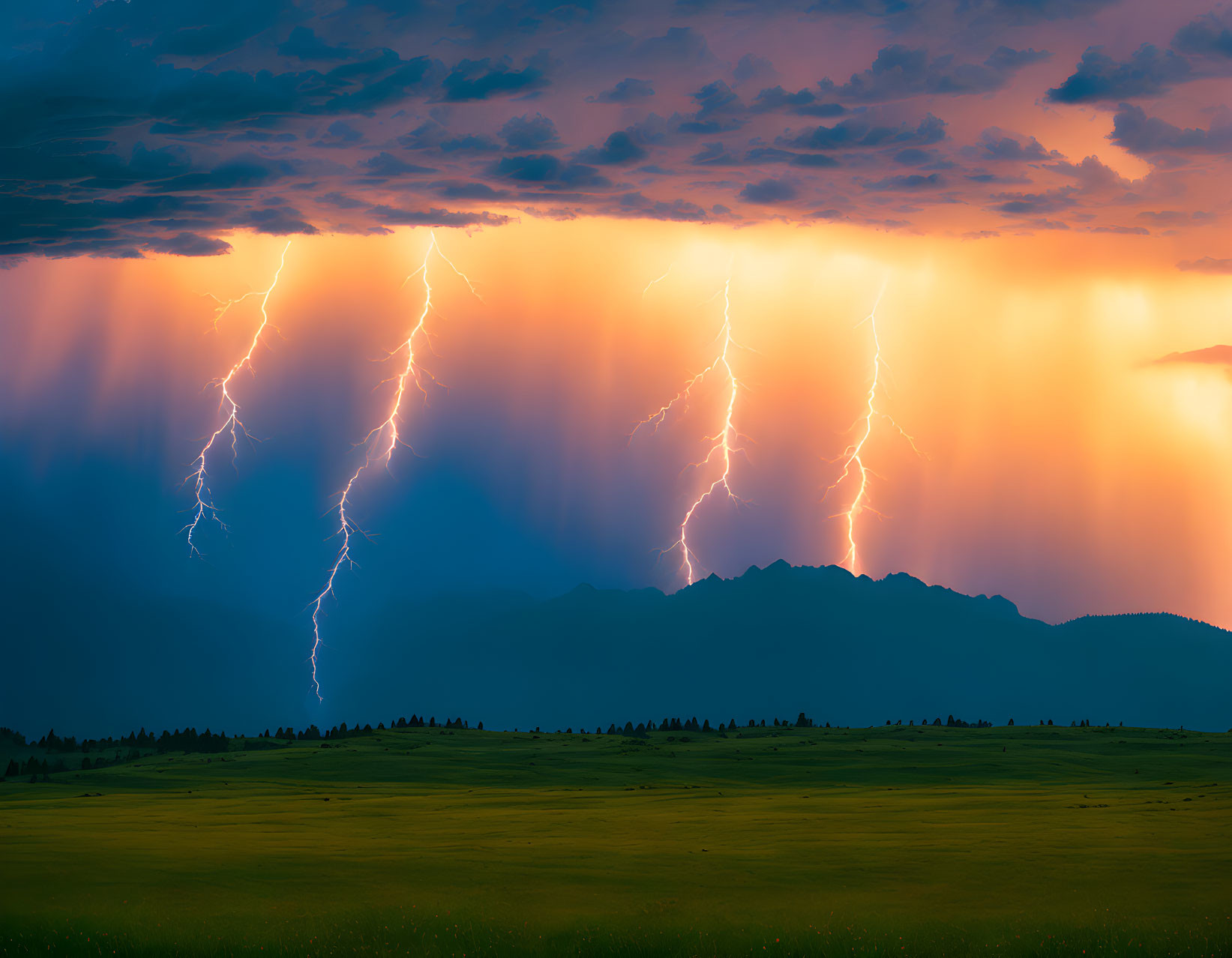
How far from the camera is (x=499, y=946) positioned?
25.8m

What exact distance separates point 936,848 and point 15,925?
23786 mm

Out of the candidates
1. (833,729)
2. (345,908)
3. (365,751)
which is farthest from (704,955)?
(833,729)

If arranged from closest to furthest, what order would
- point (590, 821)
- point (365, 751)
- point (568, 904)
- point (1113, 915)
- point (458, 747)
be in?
point (1113, 915) < point (568, 904) < point (590, 821) < point (365, 751) < point (458, 747)

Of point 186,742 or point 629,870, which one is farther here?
point 186,742

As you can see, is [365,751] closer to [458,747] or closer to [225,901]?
[458,747]

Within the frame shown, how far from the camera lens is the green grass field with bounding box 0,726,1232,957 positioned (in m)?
25.9

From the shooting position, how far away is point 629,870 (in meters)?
31.9

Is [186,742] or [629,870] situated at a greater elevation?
[629,870]

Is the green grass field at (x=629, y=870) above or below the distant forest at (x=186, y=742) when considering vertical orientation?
above

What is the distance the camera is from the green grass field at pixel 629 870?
25.9 meters

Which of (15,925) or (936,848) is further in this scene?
(936,848)

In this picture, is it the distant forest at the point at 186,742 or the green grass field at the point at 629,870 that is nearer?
the green grass field at the point at 629,870

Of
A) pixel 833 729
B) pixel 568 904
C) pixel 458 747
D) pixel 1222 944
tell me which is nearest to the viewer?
pixel 1222 944

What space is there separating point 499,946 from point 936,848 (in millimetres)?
14485
